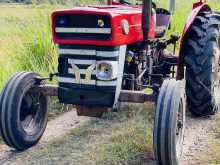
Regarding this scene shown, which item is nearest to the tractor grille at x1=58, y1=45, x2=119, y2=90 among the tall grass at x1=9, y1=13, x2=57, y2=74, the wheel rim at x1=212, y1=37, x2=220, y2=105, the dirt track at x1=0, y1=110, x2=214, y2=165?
the dirt track at x1=0, y1=110, x2=214, y2=165

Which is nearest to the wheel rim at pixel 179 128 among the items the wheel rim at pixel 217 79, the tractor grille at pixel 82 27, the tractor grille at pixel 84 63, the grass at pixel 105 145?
the grass at pixel 105 145

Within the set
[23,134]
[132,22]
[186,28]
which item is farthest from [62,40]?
[186,28]

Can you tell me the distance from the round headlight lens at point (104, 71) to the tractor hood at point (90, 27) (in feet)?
0.60

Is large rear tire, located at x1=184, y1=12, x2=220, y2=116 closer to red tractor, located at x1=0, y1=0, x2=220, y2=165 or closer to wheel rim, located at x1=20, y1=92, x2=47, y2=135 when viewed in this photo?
red tractor, located at x1=0, y1=0, x2=220, y2=165

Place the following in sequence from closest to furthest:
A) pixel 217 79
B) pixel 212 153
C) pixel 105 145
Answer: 1. pixel 212 153
2. pixel 105 145
3. pixel 217 79

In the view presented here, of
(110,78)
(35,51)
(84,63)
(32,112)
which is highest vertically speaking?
(84,63)

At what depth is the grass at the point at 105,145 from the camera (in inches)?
150

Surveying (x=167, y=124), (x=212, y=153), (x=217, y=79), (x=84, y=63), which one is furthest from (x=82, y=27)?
(x=217, y=79)

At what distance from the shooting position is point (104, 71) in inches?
143

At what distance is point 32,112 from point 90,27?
48.9 inches

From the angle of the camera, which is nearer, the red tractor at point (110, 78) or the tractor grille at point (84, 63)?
the red tractor at point (110, 78)

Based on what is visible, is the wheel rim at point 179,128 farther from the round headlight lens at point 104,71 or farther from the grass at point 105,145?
the round headlight lens at point 104,71

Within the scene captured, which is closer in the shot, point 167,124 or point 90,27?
point 167,124

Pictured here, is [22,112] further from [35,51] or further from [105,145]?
[35,51]
